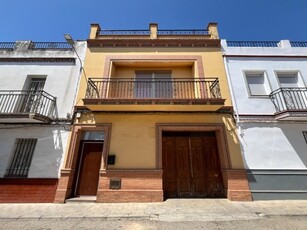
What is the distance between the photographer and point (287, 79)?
305 inches

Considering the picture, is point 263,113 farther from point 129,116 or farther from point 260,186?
point 129,116

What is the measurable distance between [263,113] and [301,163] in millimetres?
2396

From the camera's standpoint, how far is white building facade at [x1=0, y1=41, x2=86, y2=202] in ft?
19.5

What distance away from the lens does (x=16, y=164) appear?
6.32 metres

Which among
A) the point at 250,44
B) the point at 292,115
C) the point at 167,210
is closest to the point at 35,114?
the point at 167,210

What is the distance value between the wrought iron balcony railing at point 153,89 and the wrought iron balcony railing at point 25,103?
2034 millimetres

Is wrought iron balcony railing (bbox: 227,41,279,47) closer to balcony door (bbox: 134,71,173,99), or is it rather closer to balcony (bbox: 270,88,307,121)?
balcony (bbox: 270,88,307,121)

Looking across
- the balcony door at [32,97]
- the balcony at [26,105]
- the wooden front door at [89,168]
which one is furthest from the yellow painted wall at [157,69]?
the wooden front door at [89,168]

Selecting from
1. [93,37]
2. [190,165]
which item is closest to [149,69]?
[93,37]

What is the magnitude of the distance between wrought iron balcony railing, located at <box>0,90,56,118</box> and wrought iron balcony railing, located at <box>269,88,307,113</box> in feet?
33.6

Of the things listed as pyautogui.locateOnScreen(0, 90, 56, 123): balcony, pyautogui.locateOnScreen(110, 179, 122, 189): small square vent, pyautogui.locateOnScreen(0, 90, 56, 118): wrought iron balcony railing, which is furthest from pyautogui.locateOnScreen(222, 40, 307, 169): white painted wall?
pyautogui.locateOnScreen(0, 90, 56, 118): wrought iron balcony railing

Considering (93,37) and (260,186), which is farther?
(93,37)

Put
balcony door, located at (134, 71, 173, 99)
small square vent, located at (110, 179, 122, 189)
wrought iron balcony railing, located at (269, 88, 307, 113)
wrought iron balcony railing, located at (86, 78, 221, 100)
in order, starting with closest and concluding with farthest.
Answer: small square vent, located at (110, 179, 122, 189) < wrought iron balcony railing, located at (269, 88, 307, 113) < wrought iron balcony railing, located at (86, 78, 221, 100) < balcony door, located at (134, 71, 173, 99)

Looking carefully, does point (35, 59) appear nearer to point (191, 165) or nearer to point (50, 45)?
point (50, 45)
